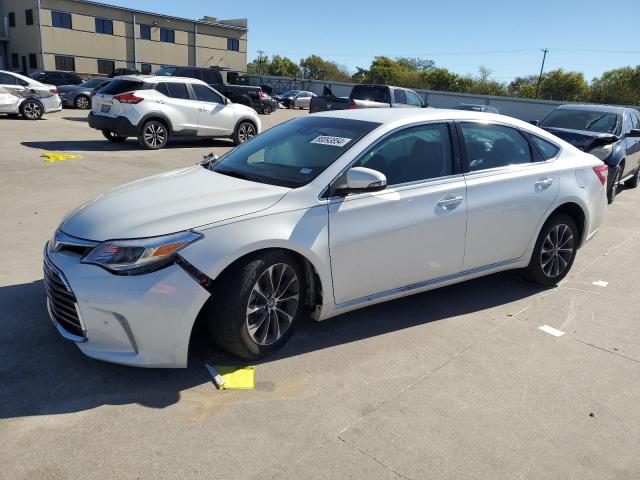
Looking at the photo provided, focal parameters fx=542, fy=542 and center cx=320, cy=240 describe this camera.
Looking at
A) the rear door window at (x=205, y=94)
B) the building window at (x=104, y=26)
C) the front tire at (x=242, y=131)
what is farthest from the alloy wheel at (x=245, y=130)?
the building window at (x=104, y=26)

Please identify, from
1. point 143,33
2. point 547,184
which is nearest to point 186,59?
point 143,33

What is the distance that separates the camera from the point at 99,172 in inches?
379

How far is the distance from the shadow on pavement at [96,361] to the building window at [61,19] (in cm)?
5066

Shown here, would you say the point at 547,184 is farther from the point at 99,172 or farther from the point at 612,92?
the point at 612,92

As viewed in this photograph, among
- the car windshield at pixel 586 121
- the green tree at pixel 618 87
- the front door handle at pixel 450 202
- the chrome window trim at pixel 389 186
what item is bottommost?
the front door handle at pixel 450 202

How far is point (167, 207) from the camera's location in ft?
11.3

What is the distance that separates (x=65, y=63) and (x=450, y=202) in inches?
2054

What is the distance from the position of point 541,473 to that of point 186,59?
59.1 metres

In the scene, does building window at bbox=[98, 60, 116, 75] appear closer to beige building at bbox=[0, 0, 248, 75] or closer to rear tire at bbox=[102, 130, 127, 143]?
beige building at bbox=[0, 0, 248, 75]

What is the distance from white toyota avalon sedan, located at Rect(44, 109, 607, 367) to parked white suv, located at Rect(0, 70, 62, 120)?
48.8ft

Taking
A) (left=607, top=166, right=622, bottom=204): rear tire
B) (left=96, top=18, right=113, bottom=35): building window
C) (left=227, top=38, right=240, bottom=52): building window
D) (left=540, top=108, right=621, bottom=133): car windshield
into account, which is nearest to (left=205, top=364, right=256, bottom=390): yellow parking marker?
(left=607, top=166, right=622, bottom=204): rear tire

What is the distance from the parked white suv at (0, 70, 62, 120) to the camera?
16219 millimetres

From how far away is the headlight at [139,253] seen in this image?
10.1 ft

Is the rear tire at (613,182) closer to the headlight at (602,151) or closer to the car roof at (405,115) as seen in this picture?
the headlight at (602,151)
